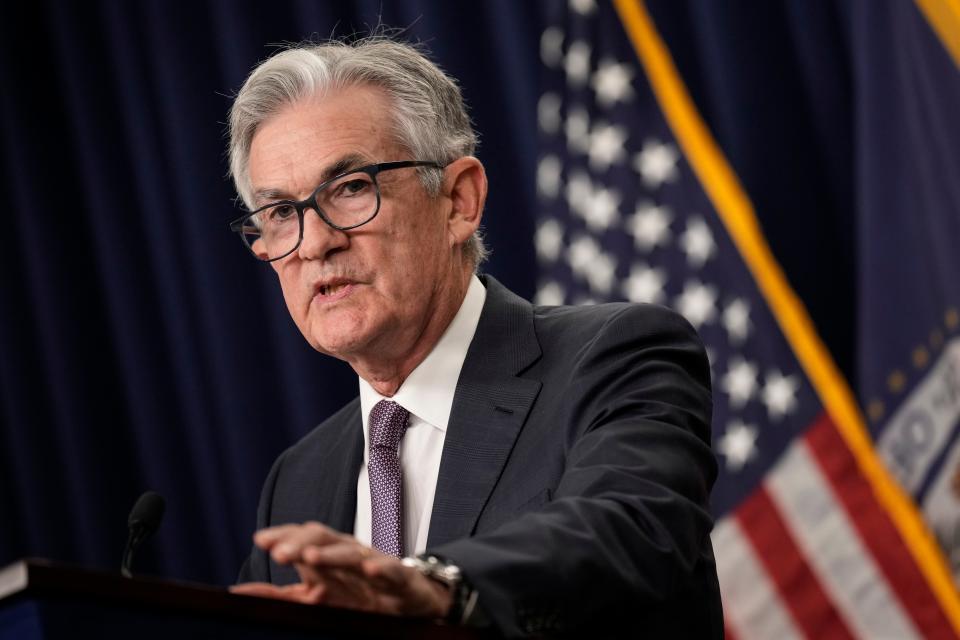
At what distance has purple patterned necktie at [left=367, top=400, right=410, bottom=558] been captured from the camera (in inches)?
79.3

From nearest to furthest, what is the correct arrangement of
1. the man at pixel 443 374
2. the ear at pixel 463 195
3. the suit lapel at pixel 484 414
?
1. the man at pixel 443 374
2. the suit lapel at pixel 484 414
3. the ear at pixel 463 195

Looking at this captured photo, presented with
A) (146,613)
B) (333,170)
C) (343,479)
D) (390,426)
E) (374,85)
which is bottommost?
(343,479)

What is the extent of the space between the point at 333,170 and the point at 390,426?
0.43 meters

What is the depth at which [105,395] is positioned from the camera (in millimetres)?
4625

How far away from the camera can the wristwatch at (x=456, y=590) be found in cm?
128

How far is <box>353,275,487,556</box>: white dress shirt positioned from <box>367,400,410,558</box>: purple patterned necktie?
2 centimetres

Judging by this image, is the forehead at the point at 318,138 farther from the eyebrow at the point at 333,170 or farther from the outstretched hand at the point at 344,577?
the outstretched hand at the point at 344,577

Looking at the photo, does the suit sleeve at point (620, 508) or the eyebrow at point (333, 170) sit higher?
the eyebrow at point (333, 170)

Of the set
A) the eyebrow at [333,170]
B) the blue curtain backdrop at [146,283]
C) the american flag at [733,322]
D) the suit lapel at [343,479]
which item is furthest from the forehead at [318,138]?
the blue curtain backdrop at [146,283]

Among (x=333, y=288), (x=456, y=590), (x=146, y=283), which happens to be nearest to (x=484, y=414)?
(x=333, y=288)

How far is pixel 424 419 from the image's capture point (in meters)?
2.13

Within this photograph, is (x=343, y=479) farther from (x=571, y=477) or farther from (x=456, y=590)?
(x=456, y=590)

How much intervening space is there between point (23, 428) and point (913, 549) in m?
3.05

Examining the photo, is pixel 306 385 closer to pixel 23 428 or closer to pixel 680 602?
pixel 23 428
